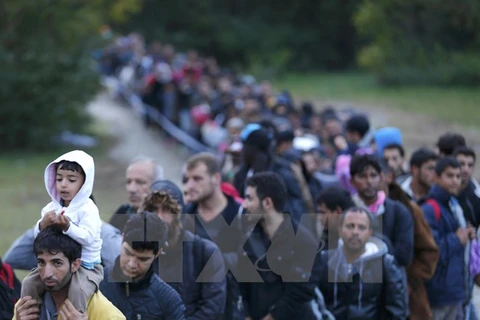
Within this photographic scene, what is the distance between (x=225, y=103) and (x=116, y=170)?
3297 mm

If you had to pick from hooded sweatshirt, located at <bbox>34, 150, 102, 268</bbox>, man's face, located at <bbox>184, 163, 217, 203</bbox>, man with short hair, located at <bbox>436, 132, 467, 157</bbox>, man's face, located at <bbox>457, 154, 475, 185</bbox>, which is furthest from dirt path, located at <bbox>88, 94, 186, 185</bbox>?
hooded sweatshirt, located at <bbox>34, 150, 102, 268</bbox>

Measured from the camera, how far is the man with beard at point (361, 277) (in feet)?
21.4

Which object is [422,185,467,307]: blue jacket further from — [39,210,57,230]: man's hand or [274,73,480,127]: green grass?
[274,73,480,127]: green grass

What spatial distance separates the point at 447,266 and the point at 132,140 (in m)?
16.9

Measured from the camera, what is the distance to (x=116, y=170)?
19.7m

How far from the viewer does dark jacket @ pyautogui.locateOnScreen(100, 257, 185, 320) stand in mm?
5098

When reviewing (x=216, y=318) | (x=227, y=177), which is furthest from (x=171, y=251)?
(x=227, y=177)

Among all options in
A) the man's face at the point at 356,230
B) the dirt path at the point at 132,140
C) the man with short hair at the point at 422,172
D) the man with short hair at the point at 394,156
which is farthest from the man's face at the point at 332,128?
the man's face at the point at 356,230

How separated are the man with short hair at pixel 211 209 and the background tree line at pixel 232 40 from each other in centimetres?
1449

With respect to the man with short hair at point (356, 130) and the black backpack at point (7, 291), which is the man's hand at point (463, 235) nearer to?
the man with short hair at point (356, 130)

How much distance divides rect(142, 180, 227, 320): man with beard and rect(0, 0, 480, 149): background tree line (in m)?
15.6

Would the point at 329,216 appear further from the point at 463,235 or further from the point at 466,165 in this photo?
the point at 466,165

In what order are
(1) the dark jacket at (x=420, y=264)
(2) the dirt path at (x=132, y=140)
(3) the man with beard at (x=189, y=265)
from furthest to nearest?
(2) the dirt path at (x=132, y=140) → (1) the dark jacket at (x=420, y=264) → (3) the man with beard at (x=189, y=265)

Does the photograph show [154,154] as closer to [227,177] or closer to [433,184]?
[227,177]
